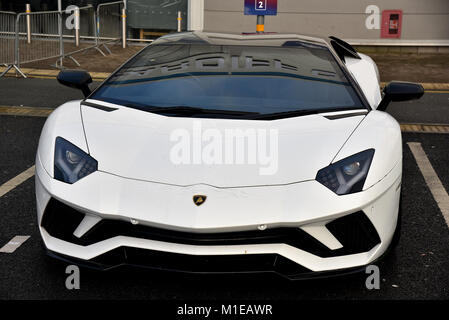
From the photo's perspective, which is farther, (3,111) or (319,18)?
(319,18)

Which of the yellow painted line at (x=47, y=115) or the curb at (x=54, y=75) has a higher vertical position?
the curb at (x=54, y=75)

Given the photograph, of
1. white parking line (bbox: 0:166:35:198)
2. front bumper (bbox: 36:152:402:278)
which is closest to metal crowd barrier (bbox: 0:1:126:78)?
white parking line (bbox: 0:166:35:198)

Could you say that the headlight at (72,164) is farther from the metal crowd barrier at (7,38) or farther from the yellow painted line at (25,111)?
the metal crowd barrier at (7,38)

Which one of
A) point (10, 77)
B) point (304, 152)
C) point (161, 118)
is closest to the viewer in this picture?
point (304, 152)

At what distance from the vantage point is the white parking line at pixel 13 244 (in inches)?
151

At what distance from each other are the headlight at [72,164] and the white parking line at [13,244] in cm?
77

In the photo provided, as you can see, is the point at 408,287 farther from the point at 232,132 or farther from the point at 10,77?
the point at 10,77

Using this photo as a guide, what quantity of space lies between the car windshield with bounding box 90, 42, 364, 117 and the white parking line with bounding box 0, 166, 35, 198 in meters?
1.39

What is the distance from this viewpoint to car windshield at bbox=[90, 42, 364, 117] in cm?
387

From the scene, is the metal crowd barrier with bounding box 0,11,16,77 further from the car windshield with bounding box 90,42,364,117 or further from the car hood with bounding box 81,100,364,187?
the car hood with bounding box 81,100,364,187

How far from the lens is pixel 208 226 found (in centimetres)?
296

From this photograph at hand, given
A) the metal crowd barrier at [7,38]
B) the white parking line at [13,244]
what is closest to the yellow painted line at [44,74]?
the metal crowd barrier at [7,38]

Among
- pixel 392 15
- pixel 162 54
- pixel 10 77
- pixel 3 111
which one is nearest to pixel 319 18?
pixel 392 15
